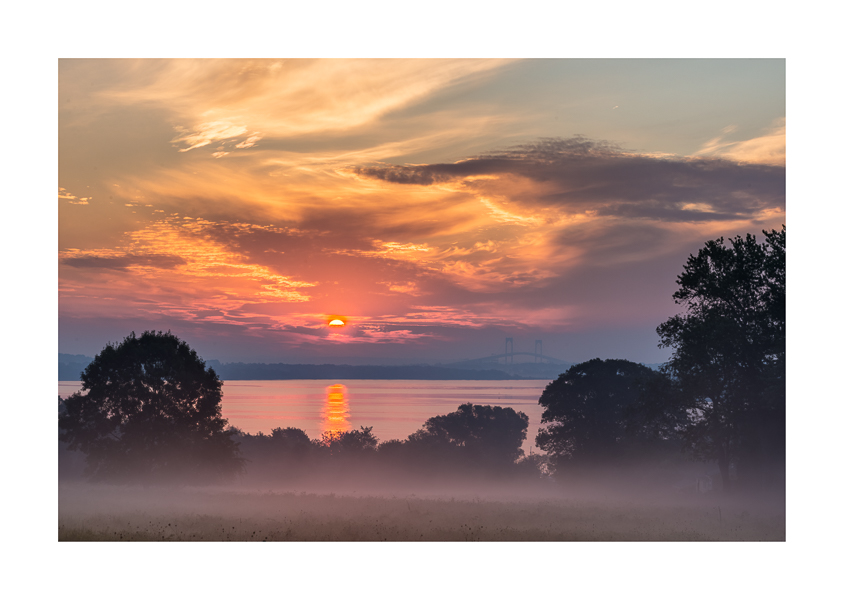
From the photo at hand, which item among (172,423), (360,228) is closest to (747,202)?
(360,228)

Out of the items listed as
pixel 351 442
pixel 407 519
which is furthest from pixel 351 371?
pixel 407 519

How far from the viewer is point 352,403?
8288 cm

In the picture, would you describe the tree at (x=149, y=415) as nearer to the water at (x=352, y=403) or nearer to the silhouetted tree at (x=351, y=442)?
the water at (x=352, y=403)

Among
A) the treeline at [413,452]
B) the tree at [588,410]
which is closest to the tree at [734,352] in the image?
the tree at [588,410]

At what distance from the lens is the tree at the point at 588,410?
3472 centimetres

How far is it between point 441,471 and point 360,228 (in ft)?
101

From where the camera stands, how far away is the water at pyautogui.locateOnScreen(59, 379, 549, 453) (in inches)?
2067

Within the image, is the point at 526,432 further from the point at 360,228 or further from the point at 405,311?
the point at 360,228

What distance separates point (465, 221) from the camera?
25.4 metres

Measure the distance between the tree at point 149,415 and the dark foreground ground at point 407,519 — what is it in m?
4.50

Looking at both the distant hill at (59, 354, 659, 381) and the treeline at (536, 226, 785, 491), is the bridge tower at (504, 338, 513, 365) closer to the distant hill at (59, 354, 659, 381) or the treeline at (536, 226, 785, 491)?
the distant hill at (59, 354, 659, 381)

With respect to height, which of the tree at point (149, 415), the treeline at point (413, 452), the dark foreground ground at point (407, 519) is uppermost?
the tree at point (149, 415)

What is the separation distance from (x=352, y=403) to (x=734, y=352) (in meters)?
66.5

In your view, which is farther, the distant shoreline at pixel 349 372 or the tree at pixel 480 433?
the tree at pixel 480 433
